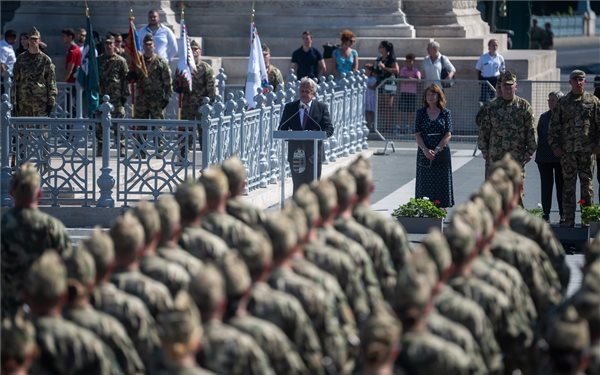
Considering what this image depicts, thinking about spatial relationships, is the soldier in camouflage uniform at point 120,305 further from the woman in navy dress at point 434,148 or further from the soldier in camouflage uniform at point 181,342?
the woman in navy dress at point 434,148

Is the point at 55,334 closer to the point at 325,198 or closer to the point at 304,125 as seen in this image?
the point at 325,198

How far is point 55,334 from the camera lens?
27.1 feet

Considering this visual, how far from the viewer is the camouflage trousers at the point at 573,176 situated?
16.9 metres

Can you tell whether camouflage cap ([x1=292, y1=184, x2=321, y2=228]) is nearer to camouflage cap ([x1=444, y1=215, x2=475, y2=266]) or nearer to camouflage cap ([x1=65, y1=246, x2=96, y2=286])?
camouflage cap ([x1=444, y1=215, x2=475, y2=266])

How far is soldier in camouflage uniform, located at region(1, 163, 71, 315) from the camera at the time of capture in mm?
11094

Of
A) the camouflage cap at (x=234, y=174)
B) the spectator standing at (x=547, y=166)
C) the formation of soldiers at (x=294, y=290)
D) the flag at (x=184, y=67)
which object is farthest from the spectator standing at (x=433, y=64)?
the camouflage cap at (x=234, y=174)

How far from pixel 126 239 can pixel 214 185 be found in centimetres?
134

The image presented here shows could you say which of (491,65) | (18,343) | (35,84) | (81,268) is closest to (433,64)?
(491,65)

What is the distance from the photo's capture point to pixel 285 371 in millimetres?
8461

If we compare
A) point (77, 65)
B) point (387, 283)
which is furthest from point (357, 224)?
point (77, 65)

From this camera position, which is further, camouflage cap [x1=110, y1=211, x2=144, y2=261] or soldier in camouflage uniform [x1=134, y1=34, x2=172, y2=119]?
soldier in camouflage uniform [x1=134, y1=34, x2=172, y2=119]

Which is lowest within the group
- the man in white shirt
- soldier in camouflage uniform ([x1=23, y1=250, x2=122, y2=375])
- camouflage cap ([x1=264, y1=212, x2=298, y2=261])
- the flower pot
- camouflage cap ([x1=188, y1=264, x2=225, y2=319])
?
the flower pot

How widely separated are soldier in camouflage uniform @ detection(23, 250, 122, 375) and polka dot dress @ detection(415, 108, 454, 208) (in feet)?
30.9

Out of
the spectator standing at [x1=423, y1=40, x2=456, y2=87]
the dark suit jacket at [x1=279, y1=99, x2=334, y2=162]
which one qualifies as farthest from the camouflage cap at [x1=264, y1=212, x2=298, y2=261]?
the spectator standing at [x1=423, y1=40, x2=456, y2=87]
